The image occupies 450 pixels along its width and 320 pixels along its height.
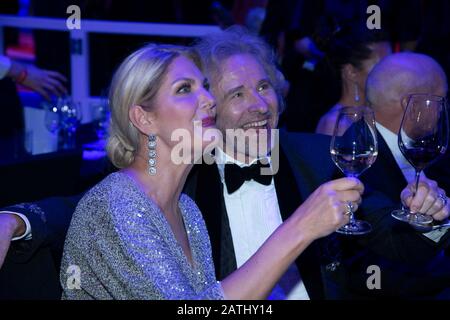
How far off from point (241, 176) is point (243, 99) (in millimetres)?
326

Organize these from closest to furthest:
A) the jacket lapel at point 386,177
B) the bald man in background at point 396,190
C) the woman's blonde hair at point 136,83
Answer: the woman's blonde hair at point 136,83
the bald man in background at point 396,190
the jacket lapel at point 386,177

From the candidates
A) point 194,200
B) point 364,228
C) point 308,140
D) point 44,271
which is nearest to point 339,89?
point 308,140

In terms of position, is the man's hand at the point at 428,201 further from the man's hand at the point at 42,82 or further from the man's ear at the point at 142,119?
the man's hand at the point at 42,82

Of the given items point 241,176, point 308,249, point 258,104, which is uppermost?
point 258,104

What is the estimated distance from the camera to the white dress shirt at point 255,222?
227 cm

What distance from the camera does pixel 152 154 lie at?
1.95 meters

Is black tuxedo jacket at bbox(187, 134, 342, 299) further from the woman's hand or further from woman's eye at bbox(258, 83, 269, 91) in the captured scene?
the woman's hand

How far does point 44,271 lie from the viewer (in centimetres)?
182

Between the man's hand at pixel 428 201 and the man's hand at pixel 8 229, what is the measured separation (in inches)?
43.6

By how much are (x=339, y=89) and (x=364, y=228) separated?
266cm
